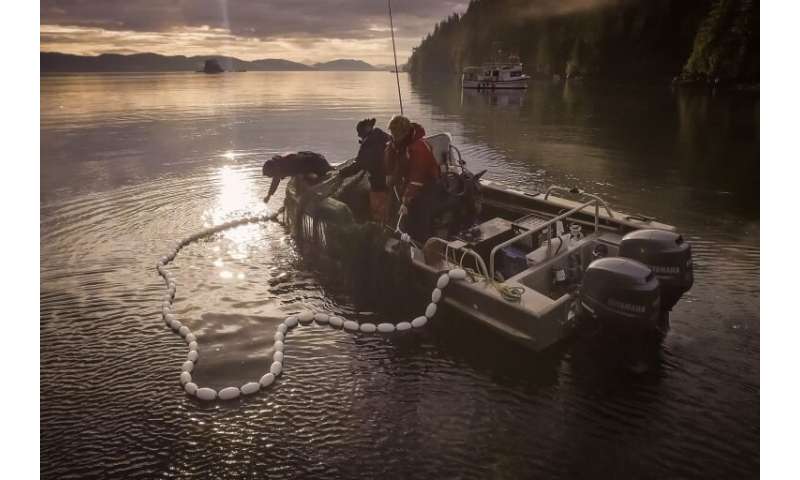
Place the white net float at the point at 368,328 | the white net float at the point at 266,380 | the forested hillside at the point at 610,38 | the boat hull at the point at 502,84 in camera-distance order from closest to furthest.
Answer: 1. the white net float at the point at 266,380
2. the white net float at the point at 368,328
3. the forested hillside at the point at 610,38
4. the boat hull at the point at 502,84

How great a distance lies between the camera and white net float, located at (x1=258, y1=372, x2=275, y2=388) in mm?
6887

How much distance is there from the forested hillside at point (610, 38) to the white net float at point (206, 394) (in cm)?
1313

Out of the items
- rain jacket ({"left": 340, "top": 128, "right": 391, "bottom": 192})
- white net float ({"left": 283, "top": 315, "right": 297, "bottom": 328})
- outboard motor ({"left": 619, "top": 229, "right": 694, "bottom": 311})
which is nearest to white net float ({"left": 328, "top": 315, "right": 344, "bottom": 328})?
white net float ({"left": 283, "top": 315, "right": 297, "bottom": 328})

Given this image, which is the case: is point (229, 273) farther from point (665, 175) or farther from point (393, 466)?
point (665, 175)

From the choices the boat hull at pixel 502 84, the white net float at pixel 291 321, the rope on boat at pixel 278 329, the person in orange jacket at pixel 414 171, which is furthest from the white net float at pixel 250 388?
the boat hull at pixel 502 84

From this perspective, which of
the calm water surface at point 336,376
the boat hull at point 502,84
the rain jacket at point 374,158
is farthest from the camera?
the boat hull at point 502,84

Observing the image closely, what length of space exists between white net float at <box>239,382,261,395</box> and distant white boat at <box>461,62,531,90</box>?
5780cm

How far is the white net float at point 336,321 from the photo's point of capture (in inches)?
331

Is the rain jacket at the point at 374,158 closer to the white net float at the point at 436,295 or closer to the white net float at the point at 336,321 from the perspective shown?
the white net float at the point at 336,321

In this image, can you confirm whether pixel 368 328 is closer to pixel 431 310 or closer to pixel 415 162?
pixel 431 310

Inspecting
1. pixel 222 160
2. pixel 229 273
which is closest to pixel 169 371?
pixel 229 273

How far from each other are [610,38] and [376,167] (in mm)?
45378

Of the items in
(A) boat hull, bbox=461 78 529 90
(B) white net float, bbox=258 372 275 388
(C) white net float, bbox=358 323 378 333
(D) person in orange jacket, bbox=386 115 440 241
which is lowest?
(B) white net float, bbox=258 372 275 388

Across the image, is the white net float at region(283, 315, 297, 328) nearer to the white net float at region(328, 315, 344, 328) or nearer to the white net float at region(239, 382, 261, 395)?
the white net float at region(328, 315, 344, 328)
